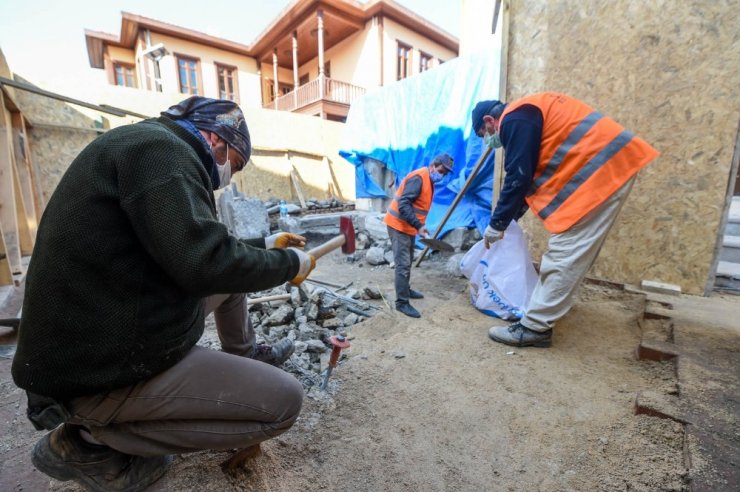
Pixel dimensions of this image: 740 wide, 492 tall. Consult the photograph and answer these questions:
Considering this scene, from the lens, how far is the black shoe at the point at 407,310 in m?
3.52

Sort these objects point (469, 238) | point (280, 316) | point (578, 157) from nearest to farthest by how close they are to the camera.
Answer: point (578, 157)
point (280, 316)
point (469, 238)

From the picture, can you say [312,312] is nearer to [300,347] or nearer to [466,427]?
[300,347]

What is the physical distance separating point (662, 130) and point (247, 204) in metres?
6.59

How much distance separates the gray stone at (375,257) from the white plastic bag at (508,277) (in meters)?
2.73

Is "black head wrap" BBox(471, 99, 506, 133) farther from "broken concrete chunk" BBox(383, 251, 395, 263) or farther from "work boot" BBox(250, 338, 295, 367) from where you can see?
"broken concrete chunk" BBox(383, 251, 395, 263)

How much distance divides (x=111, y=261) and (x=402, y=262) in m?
2.94

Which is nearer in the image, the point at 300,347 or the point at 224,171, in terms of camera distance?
the point at 224,171

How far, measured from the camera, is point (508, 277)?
306 cm

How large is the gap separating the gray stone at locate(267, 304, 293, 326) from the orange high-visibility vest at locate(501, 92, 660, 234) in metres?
2.31

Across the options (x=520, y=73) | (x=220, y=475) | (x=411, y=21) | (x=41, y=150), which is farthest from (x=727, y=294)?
(x=411, y=21)

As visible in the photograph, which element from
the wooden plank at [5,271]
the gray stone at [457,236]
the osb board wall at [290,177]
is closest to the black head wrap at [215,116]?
the wooden plank at [5,271]

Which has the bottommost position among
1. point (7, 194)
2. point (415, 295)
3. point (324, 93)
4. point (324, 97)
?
point (415, 295)

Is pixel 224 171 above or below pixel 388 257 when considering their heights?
above

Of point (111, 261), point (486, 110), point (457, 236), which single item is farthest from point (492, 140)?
point (111, 261)
